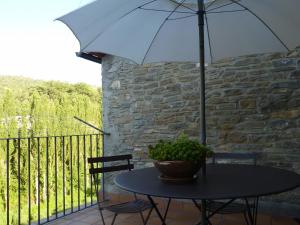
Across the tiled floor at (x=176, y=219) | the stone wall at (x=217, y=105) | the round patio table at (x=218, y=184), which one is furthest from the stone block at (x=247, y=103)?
the round patio table at (x=218, y=184)

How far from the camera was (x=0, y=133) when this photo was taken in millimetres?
6609

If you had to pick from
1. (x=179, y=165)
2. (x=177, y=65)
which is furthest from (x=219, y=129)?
(x=179, y=165)

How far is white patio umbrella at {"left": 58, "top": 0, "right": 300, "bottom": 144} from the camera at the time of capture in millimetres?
2518

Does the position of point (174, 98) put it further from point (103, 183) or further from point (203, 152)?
point (203, 152)

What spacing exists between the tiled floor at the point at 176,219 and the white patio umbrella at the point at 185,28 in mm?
1713

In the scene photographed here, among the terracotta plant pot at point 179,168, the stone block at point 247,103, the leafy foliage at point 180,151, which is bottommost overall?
the terracotta plant pot at point 179,168

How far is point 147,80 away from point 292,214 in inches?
99.3

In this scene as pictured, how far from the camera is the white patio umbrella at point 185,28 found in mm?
2518

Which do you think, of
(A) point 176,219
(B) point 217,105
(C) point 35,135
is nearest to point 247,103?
(B) point 217,105

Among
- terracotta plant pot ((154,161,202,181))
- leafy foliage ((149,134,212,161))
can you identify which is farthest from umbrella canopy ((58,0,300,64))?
terracotta plant pot ((154,161,202,181))

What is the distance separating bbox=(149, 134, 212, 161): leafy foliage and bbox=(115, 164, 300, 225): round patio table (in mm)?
161

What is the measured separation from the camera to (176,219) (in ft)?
12.6

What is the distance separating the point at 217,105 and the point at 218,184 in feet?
7.42

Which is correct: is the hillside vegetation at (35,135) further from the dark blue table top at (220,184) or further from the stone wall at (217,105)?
the dark blue table top at (220,184)
